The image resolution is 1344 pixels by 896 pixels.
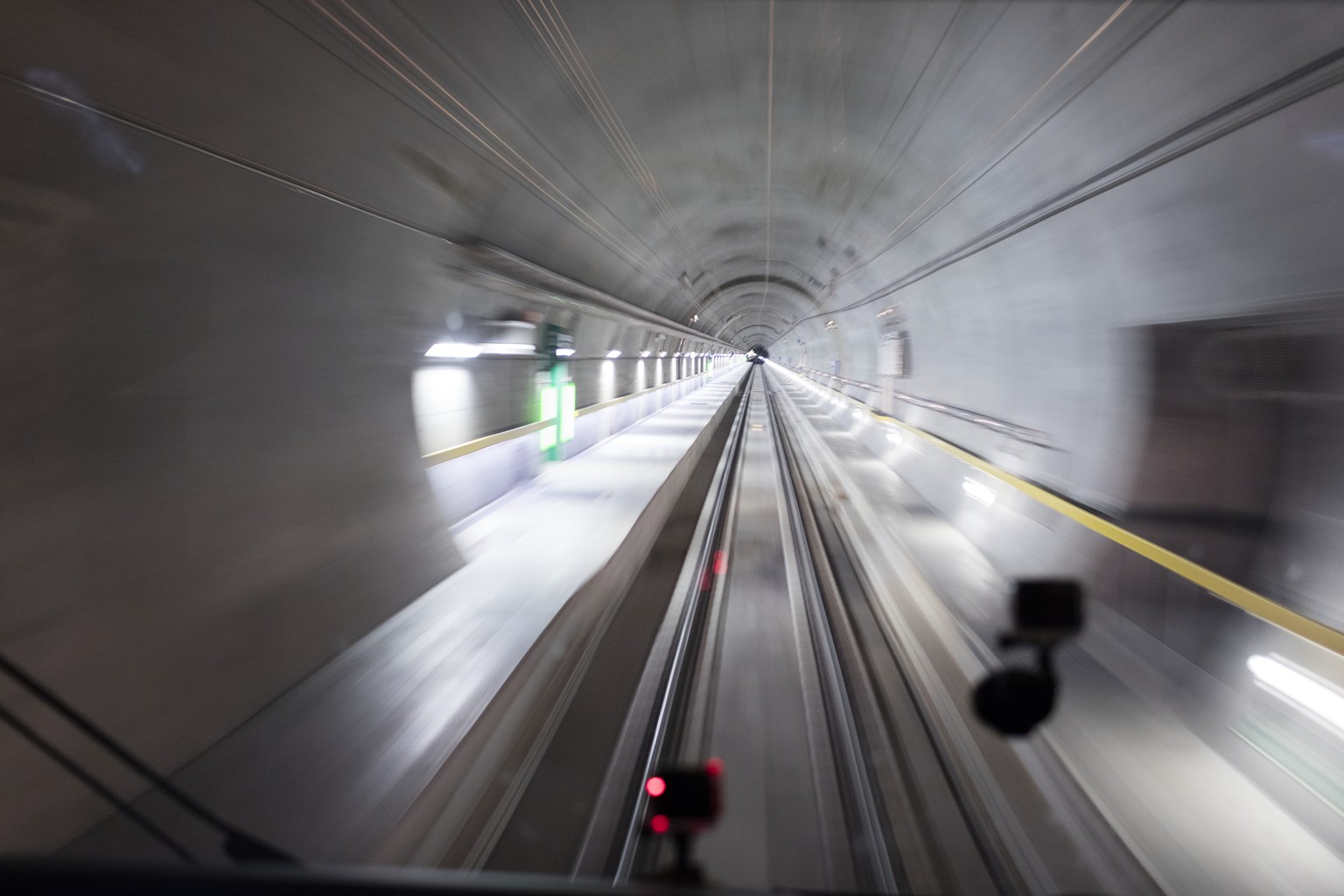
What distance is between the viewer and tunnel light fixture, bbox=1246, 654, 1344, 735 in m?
3.09

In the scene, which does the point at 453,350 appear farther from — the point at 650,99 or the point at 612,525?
the point at 650,99

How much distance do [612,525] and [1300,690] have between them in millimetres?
6348

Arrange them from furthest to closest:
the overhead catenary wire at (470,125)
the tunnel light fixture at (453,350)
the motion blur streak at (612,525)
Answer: the tunnel light fixture at (453,350), the overhead catenary wire at (470,125), the motion blur streak at (612,525)

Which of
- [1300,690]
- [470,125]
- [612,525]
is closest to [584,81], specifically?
[470,125]

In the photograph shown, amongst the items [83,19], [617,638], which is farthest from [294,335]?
[617,638]

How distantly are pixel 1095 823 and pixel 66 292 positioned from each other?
17.2 ft

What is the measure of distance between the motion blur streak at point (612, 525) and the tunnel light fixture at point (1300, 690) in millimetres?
28

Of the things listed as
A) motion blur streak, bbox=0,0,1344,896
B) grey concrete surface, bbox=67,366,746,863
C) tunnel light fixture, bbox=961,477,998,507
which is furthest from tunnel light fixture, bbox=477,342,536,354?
tunnel light fixture, bbox=961,477,998,507

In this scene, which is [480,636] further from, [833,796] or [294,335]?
[833,796]

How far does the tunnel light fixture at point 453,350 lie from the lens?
6870 mm

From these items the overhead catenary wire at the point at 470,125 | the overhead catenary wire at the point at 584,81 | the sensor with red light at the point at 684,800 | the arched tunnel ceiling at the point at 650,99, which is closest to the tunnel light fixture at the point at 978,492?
the arched tunnel ceiling at the point at 650,99

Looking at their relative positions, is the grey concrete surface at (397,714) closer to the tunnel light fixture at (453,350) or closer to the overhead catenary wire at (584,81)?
the tunnel light fixture at (453,350)

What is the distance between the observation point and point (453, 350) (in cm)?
737

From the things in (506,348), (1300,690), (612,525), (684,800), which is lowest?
(612,525)
